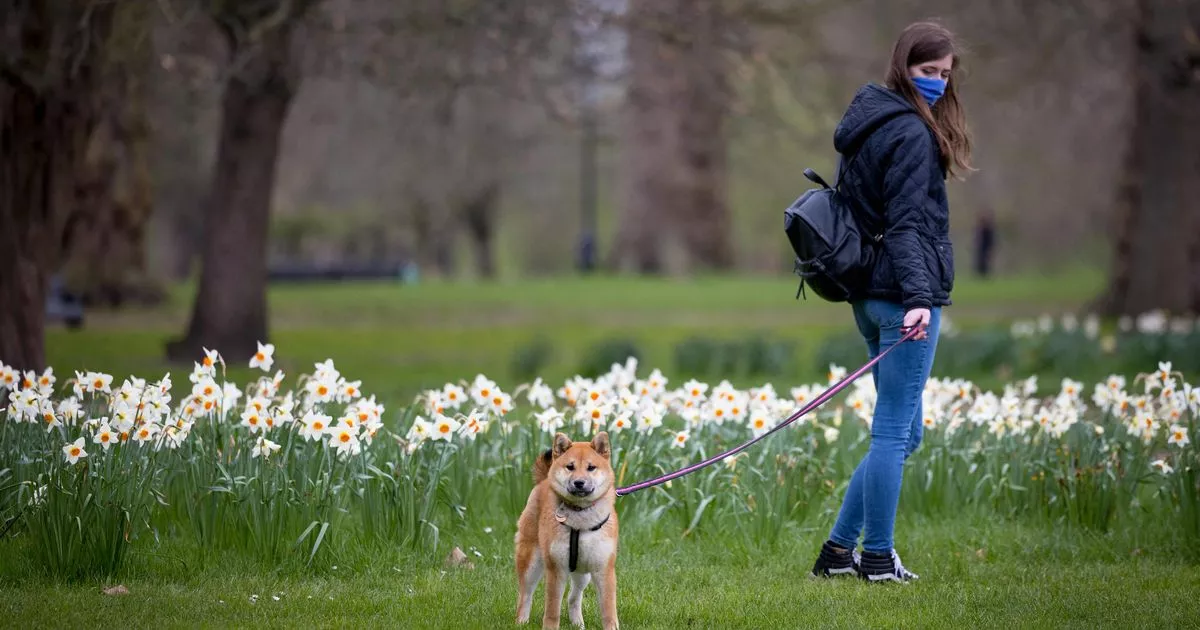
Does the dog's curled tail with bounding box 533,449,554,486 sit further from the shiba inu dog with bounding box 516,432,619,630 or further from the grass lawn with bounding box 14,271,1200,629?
the grass lawn with bounding box 14,271,1200,629

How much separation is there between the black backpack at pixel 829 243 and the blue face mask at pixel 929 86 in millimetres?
308

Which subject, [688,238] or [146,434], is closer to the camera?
[146,434]

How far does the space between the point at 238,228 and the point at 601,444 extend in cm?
893

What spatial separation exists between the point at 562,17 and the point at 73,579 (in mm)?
7376

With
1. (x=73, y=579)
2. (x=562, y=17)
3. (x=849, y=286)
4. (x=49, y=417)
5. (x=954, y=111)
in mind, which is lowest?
(x=73, y=579)

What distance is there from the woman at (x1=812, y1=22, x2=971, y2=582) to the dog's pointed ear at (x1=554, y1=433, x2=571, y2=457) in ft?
4.12

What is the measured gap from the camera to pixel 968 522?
6.18 m

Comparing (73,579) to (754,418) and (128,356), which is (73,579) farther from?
(128,356)

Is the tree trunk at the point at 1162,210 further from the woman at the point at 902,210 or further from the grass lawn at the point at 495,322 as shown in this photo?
the woman at the point at 902,210

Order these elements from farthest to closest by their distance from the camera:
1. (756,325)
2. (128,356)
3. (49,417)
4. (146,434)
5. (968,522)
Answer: (756,325)
(128,356)
(968,522)
(49,417)
(146,434)

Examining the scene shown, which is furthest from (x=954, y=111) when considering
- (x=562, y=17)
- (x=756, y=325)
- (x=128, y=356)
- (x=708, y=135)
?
(x=708, y=135)

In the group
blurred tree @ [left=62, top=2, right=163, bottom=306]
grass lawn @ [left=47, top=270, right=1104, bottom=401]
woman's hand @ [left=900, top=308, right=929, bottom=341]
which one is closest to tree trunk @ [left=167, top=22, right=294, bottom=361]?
grass lawn @ [left=47, top=270, right=1104, bottom=401]

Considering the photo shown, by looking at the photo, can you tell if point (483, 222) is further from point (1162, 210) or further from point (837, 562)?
point (837, 562)

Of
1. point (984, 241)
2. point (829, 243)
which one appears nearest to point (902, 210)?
point (829, 243)
